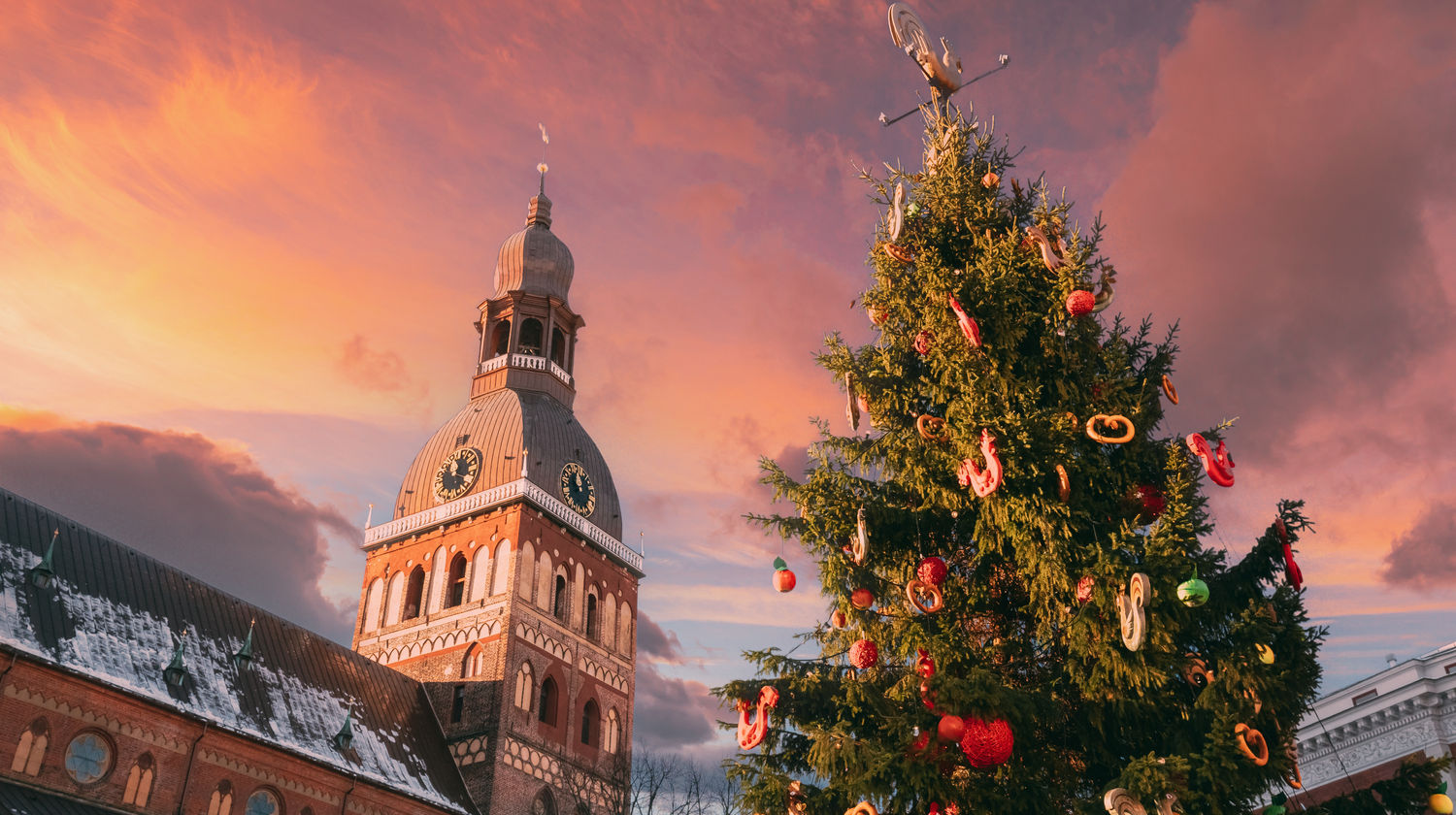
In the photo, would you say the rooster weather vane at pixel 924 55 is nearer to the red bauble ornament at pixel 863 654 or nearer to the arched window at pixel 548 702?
the red bauble ornament at pixel 863 654

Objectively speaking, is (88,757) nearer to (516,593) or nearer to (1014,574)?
(516,593)

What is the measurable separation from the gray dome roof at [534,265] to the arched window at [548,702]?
683 inches

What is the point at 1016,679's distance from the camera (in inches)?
521

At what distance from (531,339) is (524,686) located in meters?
16.1

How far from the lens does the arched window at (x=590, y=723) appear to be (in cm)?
4094

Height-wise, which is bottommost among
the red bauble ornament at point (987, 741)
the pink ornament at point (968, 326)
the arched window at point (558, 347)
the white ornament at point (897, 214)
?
the red bauble ornament at point (987, 741)

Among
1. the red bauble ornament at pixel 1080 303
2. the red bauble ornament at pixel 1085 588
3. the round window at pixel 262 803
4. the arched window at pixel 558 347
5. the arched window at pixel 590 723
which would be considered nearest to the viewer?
the red bauble ornament at pixel 1085 588

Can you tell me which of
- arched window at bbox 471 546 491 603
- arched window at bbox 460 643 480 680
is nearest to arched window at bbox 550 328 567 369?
arched window at bbox 471 546 491 603

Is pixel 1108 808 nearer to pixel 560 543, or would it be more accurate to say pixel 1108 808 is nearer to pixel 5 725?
pixel 5 725

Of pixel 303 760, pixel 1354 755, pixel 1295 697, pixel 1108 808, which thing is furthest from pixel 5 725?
pixel 1354 755

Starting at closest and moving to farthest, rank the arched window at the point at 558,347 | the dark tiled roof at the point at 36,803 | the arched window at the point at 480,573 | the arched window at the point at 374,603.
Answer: the dark tiled roof at the point at 36,803 → the arched window at the point at 480,573 → the arched window at the point at 374,603 → the arched window at the point at 558,347

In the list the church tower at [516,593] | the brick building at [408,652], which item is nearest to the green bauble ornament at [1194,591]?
the brick building at [408,652]

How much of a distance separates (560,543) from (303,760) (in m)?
14.4

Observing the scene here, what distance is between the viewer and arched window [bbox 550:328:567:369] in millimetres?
47625
